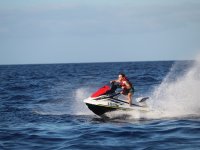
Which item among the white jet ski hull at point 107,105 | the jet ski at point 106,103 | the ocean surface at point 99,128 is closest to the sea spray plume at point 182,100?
the ocean surface at point 99,128

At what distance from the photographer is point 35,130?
13555mm

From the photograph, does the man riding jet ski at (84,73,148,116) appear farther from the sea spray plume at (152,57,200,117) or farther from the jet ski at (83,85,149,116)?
the sea spray plume at (152,57,200,117)

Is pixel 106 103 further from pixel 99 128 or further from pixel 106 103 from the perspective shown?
pixel 99 128

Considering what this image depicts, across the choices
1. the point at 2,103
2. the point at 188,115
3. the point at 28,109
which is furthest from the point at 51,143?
the point at 2,103

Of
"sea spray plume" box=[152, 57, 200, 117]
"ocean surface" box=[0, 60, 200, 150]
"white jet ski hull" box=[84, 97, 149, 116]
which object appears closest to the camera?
"ocean surface" box=[0, 60, 200, 150]

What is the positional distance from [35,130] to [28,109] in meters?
6.33

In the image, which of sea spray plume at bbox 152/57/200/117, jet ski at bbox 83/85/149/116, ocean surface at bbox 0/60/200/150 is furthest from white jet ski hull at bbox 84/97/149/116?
sea spray plume at bbox 152/57/200/117

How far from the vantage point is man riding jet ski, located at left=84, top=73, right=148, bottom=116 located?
52.4 ft

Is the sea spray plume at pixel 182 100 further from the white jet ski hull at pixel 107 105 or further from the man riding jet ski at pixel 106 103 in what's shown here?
the man riding jet ski at pixel 106 103

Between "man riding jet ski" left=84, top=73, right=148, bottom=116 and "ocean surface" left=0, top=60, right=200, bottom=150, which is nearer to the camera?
"ocean surface" left=0, top=60, right=200, bottom=150

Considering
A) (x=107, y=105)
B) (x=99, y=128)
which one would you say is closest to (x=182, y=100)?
(x=107, y=105)

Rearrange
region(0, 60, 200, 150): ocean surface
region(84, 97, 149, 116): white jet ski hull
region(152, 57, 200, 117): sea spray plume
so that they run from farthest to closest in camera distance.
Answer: region(152, 57, 200, 117): sea spray plume → region(84, 97, 149, 116): white jet ski hull → region(0, 60, 200, 150): ocean surface

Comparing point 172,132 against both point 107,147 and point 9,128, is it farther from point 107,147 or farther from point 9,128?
point 9,128

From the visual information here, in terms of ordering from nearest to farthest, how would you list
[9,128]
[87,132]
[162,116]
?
[87,132] < [9,128] < [162,116]
